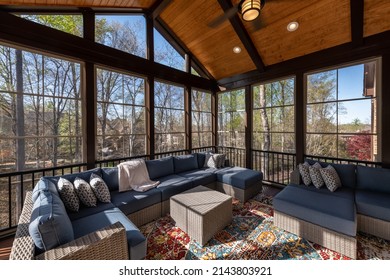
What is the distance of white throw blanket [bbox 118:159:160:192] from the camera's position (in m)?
2.91

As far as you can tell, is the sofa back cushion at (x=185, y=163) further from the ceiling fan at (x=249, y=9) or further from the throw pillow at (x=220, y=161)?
the ceiling fan at (x=249, y=9)

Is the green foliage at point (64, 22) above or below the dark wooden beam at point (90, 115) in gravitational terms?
above

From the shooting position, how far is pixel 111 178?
9.47ft

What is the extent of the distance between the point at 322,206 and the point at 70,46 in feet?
15.0

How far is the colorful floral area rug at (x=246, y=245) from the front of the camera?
2.01 m

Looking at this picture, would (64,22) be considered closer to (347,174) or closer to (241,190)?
(241,190)

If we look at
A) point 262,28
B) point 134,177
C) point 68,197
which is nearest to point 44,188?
point 68,197

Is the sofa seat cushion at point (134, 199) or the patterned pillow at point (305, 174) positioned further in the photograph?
the patterned pillow at point (305, 174)

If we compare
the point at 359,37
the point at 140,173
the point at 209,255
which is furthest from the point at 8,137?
the point at 359,37

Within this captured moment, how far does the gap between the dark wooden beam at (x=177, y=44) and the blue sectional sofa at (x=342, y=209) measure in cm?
411

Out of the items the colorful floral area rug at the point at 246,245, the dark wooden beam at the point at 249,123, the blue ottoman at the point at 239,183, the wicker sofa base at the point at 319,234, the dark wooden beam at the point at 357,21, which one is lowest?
the colorful floral area rug at the point at 246,245

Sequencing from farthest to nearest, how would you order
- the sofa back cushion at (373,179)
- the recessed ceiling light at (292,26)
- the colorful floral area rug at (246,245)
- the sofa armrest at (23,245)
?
the recessed ceiling light at (292,26), the sofa back cushion at (373,179), the colorful floral area rug at (246,245), the sofa armrest at (23,245)

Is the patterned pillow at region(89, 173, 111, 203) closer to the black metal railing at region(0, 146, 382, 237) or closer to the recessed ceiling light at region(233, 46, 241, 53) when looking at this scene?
the black metal railing at region(0, 146, 382, 237)

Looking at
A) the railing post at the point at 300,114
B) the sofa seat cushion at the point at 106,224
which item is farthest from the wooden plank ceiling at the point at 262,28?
the sofa seat cushion at the point at 106,224
